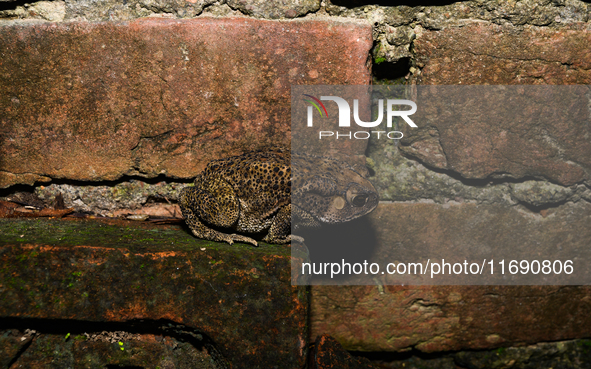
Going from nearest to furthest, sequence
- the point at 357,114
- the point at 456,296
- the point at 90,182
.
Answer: the point at 357,114 < the point at 90,182 < the point at 456,296

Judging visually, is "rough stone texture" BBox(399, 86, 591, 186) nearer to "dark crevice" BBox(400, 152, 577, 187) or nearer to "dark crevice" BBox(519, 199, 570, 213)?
"dark crevice" BBox(400, 152, 577, 187)

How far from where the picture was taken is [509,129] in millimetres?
1934

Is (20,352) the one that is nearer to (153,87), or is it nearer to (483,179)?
(153,87)

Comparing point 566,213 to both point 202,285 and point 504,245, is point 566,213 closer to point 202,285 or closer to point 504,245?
point 504,245

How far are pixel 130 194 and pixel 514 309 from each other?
7.32 ft

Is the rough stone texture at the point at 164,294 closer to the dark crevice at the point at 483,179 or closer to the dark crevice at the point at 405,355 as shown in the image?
the dark crevice at the point at 405,355

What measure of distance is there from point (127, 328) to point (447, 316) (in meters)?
1.68

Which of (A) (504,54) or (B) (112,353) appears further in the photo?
(A) (504,54)

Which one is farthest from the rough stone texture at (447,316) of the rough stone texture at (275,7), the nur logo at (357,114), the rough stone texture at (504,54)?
the rough stone texture at (275,7)

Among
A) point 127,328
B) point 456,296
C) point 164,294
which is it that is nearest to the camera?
point 164,294

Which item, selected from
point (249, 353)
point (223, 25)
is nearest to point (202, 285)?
point (249, 353)

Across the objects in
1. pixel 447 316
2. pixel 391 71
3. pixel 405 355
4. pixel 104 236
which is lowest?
pixel 405 355

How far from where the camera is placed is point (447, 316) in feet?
7.04

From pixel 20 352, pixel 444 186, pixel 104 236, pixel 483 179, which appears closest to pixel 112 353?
pixel 20 352
